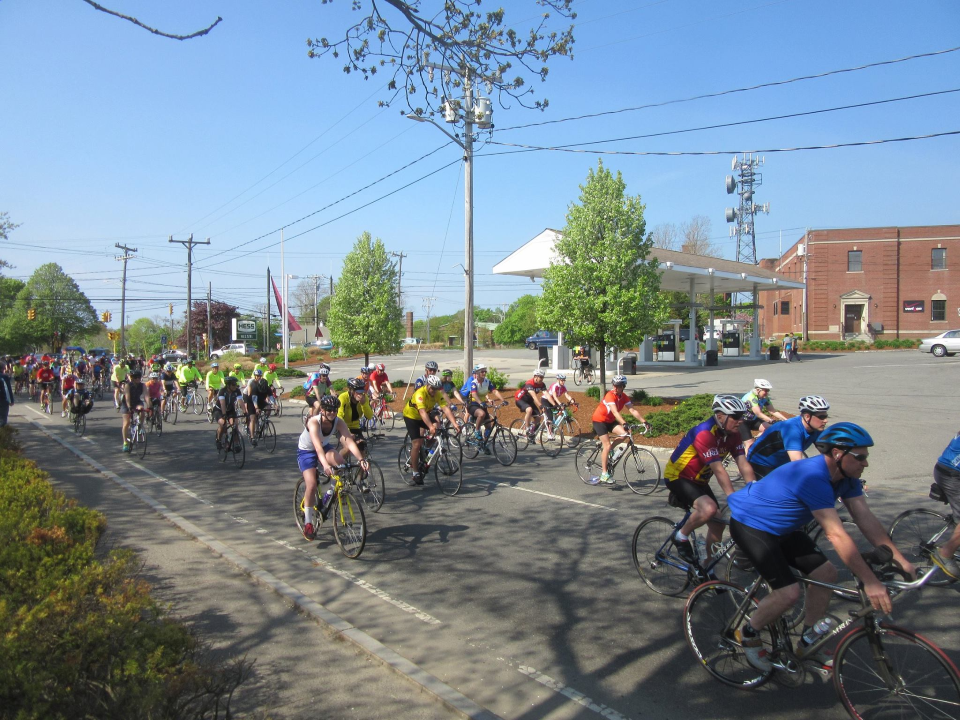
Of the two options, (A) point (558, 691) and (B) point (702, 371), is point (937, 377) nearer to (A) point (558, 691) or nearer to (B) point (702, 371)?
(B) point (702, 371)

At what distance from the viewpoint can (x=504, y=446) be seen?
43.6ft

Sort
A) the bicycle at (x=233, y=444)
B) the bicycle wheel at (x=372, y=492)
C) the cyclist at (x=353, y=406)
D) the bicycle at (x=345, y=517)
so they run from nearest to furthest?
the bicycle at (x=345, y=517)
the bicycle wheel at (x=372, y=492)
the cyclist at (x=353, y=406)
the bicycle at (x=233, y=444)

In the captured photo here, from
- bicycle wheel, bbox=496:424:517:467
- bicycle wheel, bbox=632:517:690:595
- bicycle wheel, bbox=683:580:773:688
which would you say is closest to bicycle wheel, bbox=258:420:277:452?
bicycle wheel, bbox=496:424:517:467

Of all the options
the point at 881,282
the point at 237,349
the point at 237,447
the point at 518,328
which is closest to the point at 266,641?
the point at 237,447

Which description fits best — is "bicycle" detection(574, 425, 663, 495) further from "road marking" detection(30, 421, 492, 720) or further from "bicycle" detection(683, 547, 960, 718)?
"bicycle" detection(683, 547, 960, 718)

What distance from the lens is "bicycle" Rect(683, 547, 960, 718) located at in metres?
3.62

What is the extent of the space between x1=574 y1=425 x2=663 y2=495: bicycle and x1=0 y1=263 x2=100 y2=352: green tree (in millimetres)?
71042

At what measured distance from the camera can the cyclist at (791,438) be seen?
21.2 ft

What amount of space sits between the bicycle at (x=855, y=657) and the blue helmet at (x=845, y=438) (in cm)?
67

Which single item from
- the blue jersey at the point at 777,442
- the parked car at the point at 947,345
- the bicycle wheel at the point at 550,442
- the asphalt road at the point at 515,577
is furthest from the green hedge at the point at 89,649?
the parked car at the point at 947,345

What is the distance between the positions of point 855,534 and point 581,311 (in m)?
12.0

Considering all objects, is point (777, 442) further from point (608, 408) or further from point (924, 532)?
point (608, 408)

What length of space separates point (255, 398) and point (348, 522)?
26.2 feet

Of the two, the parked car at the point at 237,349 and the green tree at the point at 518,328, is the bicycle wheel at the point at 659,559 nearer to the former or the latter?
the parked car at the point at 237,349
